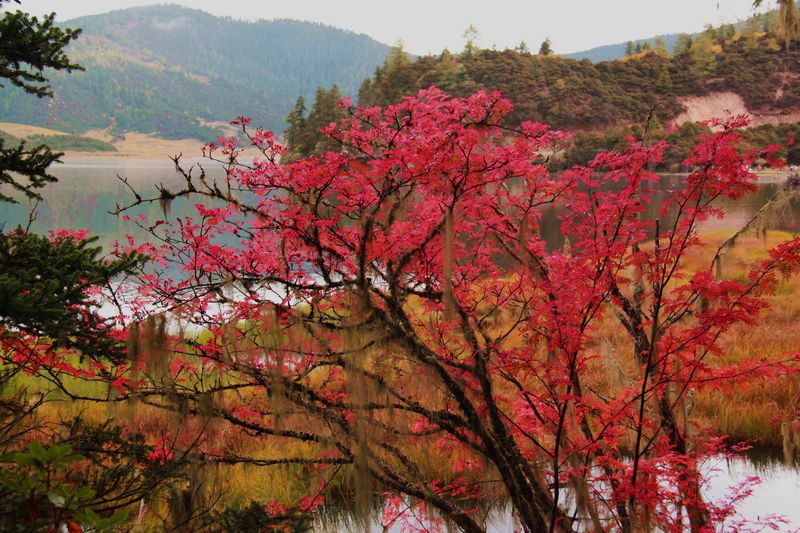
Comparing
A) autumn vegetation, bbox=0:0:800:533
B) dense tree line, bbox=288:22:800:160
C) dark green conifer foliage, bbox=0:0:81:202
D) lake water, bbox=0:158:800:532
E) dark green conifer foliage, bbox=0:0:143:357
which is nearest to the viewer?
dark green conifer foliage, bbox=0:0:143:357

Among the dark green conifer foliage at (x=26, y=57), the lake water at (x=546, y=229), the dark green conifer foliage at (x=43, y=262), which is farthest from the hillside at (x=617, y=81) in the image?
the dark green conifer foliage at (x=43, y=262)

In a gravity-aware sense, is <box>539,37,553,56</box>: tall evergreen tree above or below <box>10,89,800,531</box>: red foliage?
above

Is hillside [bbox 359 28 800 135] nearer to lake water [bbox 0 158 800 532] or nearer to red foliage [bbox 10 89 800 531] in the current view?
lake water [bbox 0 158 800 532]

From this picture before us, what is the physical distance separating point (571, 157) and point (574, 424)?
49.9m

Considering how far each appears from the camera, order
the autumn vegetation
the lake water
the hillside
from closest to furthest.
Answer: the autumn vegetation
the lake water
the hillside

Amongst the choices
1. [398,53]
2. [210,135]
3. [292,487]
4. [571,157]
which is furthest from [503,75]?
[210,135]

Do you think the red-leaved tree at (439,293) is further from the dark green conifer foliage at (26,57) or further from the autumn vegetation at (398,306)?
the dark green conifer foliage at (26,57)

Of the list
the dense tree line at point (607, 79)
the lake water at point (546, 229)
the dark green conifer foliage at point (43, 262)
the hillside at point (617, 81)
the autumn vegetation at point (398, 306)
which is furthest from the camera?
the hillside at point (617, 81)

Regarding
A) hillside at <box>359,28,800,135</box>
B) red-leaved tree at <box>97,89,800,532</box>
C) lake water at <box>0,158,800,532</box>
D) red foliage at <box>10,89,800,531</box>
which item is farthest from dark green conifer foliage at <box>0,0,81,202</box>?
hillside at <box>359,28,800,135</box>

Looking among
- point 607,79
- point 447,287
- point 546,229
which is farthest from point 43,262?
point 607,79

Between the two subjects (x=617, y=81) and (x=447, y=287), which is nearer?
(x=447, y=287)

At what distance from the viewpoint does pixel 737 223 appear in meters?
27.5

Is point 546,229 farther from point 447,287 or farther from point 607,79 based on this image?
point 607,79

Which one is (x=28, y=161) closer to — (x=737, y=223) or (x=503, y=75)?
(x=737, y=223)
